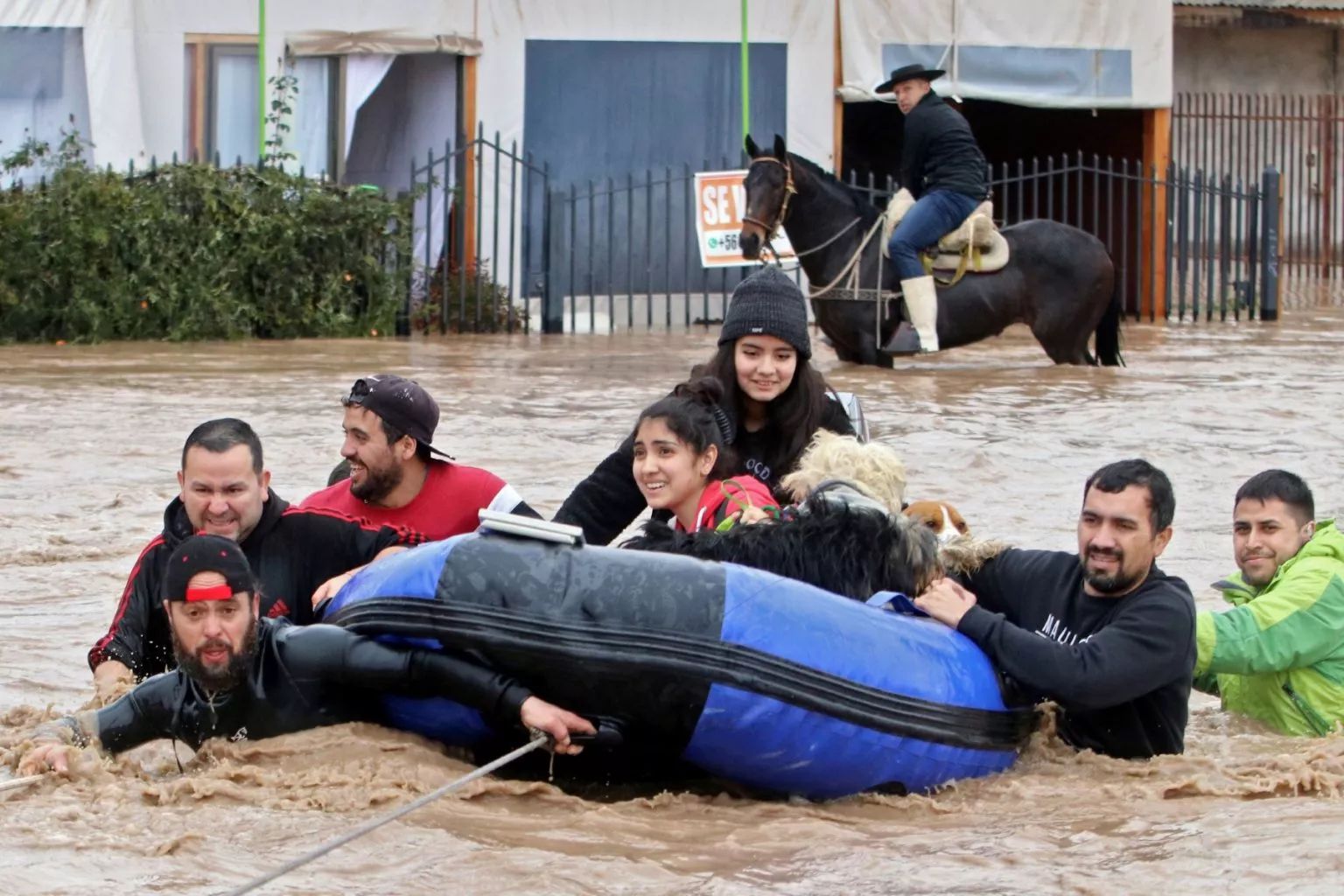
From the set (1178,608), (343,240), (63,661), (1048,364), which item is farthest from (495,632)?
(343,240)

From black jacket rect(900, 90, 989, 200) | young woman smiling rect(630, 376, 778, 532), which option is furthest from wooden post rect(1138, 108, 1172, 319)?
young woman smiling rect(630, 376, 778, 532)

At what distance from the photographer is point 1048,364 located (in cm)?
1538

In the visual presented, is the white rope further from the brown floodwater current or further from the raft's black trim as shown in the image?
the raft's black trim

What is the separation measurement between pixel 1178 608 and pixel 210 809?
2.26m

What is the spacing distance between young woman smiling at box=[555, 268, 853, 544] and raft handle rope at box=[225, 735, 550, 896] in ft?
4.69

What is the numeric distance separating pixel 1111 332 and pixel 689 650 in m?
10.8

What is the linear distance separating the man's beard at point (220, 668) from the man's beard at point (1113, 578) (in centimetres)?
198

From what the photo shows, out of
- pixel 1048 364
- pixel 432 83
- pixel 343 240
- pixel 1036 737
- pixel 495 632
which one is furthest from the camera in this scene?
pixel 432 83

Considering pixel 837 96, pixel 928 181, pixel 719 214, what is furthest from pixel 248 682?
pixel 837 96

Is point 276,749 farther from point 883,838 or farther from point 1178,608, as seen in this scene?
point 1178,608

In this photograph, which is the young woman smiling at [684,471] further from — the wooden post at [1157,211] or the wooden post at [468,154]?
the wooden post at [1157,211]

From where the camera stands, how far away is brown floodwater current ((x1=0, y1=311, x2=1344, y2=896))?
419 cm

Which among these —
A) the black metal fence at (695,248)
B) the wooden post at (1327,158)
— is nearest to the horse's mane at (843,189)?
the black metal fence at (695,248)

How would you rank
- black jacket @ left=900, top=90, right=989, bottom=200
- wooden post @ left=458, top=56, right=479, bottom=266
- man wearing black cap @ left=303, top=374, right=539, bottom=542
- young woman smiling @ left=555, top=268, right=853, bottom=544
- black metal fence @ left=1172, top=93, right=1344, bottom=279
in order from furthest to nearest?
black metal fence @ left=1172, top=93, right=1344, bottom=279 < wooden post @ left=458, top=56, right=479, bottom=266 < black jacket @ left=900, top=90, right=989, bottom=200 < young woman smiling @ left=555, top=268, right=853, bottom=544 < man wearing black cap @ left=303, top=374, right=539, bottom=542
